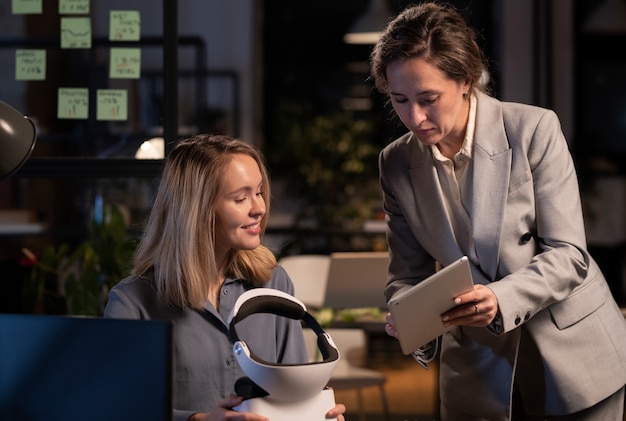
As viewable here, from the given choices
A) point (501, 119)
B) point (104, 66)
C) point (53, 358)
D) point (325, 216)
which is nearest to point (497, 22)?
point (325, 216)

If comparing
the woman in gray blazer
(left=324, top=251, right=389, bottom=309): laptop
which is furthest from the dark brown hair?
(left=324, top=251, right=389, bottom=309): laptop

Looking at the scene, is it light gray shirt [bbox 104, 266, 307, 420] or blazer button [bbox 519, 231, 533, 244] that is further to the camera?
blazer button [bbox 519, 231, 533, 244]

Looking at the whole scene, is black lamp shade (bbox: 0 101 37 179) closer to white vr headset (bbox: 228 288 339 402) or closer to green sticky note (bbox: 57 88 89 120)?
white vr headset (bbox: 228 288 339 402)

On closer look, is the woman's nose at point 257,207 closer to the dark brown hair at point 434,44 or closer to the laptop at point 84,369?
the dark brown hair at point 434,44

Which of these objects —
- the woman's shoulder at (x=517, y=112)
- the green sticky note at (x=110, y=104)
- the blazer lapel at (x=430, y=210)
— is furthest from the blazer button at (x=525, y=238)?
the green sticky note at (x=110, y=104)

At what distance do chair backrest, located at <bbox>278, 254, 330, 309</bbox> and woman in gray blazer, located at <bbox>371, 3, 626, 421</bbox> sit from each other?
10.0 ft

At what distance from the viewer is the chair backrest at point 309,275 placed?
16.6 feet

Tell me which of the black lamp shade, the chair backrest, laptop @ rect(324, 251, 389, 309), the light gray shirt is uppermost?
the black lamp shade

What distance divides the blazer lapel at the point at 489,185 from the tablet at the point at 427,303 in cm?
21

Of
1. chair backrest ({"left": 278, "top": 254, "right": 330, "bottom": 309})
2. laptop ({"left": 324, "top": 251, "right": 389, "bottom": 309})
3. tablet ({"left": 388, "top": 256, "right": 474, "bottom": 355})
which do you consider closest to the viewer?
tablet ({"left": 388, "top": 256, "right": 474, "bottom": 355})

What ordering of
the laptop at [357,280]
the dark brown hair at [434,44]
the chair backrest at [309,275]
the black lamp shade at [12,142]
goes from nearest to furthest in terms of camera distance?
the black lamp shade at [12,142] < the dark brown hair at [434,44] < the laptop at [357,280] < the chair backrest at [309,275]

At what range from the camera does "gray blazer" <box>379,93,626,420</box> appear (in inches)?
73.5

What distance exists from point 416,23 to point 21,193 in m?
4.92

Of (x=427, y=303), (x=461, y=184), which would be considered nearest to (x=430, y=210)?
(x=461, y=184)
